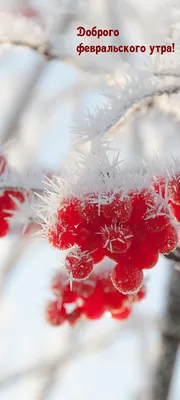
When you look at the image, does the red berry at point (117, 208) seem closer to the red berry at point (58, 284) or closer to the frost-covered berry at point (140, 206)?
the frost-covered berry at point (140, 206)

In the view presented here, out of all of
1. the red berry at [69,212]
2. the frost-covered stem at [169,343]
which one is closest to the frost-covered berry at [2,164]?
the red berry at [69,212]

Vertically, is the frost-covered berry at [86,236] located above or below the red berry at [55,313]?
above

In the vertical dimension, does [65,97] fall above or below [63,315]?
above

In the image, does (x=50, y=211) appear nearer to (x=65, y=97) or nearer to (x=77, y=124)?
(x=77, y=124)

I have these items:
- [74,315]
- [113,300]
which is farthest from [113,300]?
[74,315]

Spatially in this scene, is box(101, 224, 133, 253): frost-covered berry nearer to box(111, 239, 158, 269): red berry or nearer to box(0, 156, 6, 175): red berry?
box(111, 239, 158, 269): red berry

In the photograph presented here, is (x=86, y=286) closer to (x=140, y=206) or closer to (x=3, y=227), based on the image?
(x=3, y=227)

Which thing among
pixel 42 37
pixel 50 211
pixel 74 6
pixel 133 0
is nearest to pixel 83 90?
pixel 74 6

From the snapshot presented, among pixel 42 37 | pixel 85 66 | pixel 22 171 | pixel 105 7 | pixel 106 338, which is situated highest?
pixel 105 7

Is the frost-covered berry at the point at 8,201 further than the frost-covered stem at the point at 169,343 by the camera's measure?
No
